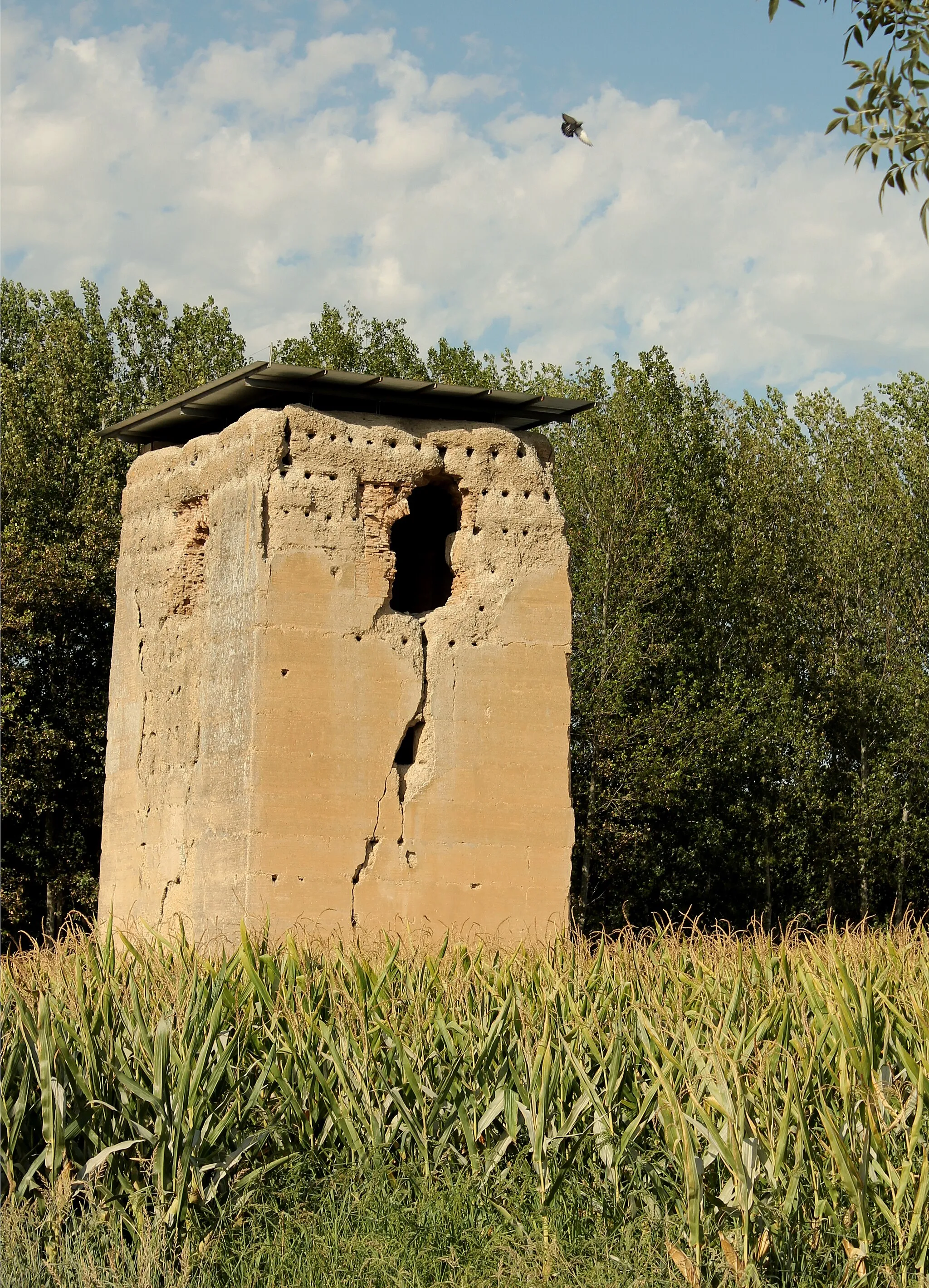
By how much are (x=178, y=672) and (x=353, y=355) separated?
10703mm

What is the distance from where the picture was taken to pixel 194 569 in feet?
33.1

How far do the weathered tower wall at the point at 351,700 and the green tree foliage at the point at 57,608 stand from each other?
577cm

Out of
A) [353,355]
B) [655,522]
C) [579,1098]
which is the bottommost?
[579,1098]

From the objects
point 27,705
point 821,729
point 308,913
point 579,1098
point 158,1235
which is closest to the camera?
point 158,1235

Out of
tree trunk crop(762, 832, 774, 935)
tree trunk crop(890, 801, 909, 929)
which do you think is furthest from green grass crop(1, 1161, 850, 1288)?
tree trunk crop(890, 801, 909, 929)

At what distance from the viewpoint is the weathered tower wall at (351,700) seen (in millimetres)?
8719

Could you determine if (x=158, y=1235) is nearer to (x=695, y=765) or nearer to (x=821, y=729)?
(x=695, y=765)

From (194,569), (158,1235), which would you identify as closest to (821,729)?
(194,569)

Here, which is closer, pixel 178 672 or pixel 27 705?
pixel 178 672

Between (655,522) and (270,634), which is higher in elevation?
(655,522)

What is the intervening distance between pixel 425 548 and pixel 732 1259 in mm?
7318

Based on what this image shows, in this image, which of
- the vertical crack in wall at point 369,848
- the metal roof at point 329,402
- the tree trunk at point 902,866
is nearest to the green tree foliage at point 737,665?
the tree trunk at point 902,866

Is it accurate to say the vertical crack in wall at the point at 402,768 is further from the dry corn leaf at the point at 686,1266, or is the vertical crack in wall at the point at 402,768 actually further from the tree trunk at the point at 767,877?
the tree trunk at the point at 767,877

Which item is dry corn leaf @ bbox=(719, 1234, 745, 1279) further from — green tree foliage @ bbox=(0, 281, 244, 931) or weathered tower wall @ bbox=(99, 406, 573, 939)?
green tree foliage @ bbox=(0, 281, 244, 931)
